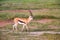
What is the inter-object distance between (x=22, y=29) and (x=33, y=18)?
204mm

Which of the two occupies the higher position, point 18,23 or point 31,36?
point 18,23

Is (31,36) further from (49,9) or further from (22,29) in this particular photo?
(49,9)

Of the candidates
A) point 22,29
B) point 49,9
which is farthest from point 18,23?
point 49,9

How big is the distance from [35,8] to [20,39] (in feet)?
1.49

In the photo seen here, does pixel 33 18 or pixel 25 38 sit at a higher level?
pixel 33 18

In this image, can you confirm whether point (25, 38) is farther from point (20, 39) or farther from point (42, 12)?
point (42, 12)

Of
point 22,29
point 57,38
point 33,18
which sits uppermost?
point 33,18

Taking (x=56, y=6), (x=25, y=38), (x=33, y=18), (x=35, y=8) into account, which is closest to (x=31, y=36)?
(x=25, y=38)

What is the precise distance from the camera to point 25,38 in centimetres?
212

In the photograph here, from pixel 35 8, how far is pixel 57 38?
491 millimetres

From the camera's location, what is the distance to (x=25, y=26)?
2.12 metres

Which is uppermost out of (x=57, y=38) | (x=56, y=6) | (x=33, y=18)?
(x=56, y=6)

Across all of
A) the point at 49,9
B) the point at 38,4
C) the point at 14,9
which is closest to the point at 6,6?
the point at 14,9

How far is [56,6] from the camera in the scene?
209 centimetres
